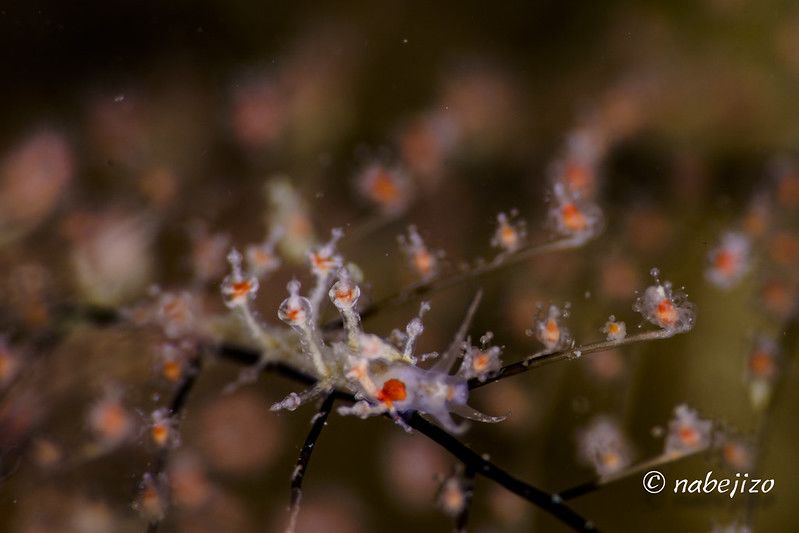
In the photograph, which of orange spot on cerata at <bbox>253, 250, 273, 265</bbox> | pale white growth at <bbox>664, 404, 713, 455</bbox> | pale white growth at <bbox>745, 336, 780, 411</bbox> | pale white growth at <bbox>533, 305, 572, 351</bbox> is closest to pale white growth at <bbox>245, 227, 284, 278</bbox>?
orange spot on cerata at <bbox>253, 250, 273, 265</bbox>

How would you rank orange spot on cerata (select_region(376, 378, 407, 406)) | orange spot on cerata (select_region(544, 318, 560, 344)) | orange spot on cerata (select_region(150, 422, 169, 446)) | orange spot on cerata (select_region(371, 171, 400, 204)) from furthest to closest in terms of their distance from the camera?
1. orange spot on cerata (select_region(371, 171, 400, 204))
2. orange spot on cerata (select_region(150, 422, 169, 446))
3. orange spot on cerata (select_region(544, 318, 560, 344))
4. orange spot on cerata (select_region(376, 378, 407, 406))

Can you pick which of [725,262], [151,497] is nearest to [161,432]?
[151,497]

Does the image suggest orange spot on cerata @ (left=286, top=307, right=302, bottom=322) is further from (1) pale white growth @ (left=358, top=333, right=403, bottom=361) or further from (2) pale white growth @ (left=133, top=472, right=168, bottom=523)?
(2) pale white growth @ (left=133, top=472, right=168, bottom=523)

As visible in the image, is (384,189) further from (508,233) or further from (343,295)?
(343,295)

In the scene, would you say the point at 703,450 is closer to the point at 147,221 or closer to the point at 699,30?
the point at 699,30

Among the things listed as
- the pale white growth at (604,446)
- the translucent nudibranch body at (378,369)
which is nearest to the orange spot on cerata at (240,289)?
the translucent nudibranch body at (378,369)
